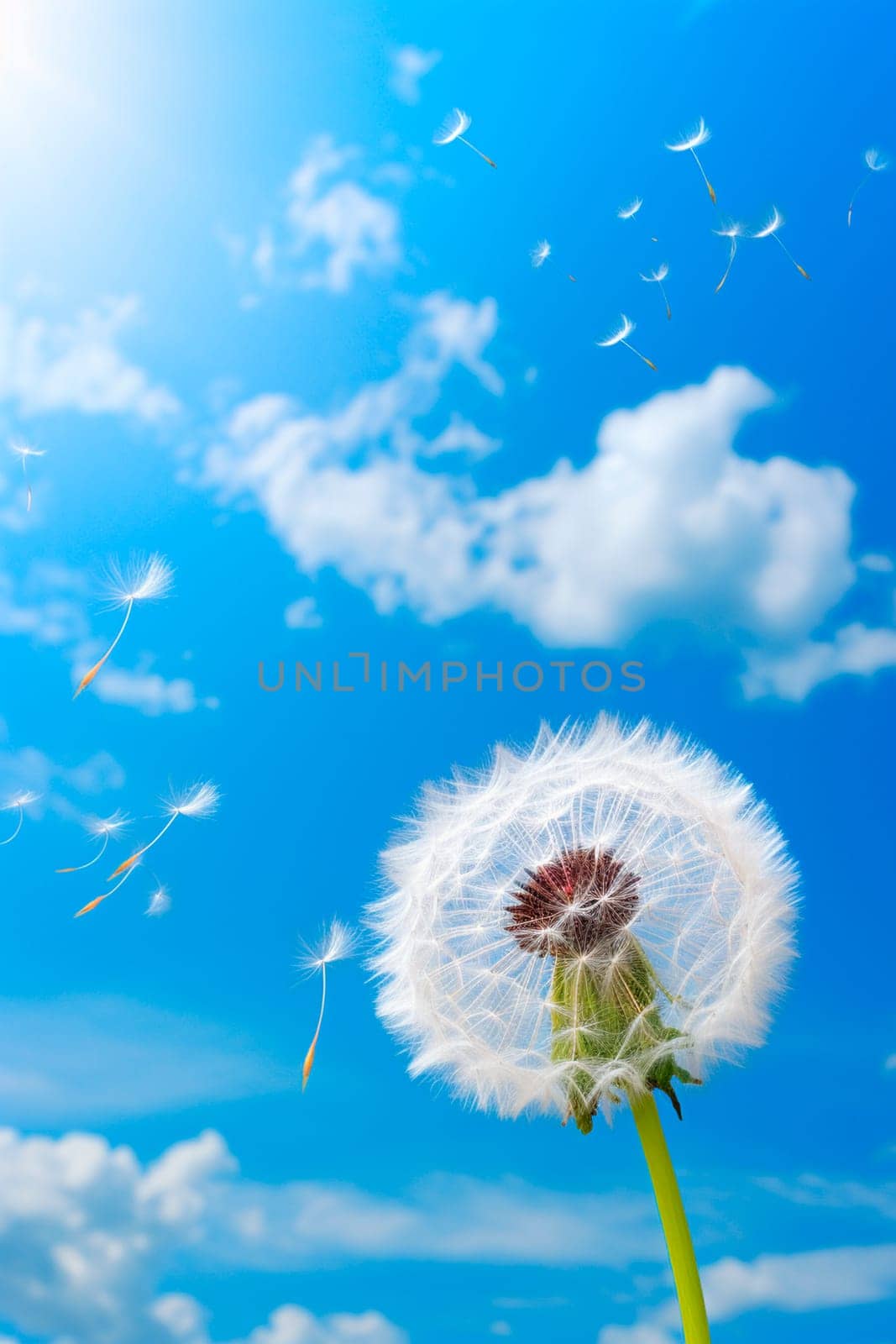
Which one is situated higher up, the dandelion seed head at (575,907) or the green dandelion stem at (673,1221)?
the dandelion seed head at (575,907)

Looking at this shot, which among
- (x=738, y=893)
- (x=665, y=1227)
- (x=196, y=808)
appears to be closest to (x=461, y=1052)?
(x=665, y=1227)

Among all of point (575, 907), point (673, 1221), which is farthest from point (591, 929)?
point (673, 1221)

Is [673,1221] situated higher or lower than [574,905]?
lower

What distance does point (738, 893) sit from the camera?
575 cm

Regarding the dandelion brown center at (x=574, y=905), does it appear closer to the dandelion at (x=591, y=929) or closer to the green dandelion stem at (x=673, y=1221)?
the dandelion at (x=591, y=929)

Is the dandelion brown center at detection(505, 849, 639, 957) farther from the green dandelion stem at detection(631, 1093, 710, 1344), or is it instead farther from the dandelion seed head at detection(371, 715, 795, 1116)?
the green dandelion stem at detection(631, 1093, 710, 1344)

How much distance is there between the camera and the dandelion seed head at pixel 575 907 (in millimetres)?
5473

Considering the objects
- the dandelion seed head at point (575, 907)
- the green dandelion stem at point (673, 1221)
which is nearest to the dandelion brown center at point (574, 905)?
the dandelion seed head at point (575, 907)

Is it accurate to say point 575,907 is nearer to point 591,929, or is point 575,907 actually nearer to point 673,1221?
point 591,929

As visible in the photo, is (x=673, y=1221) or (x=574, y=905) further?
(x=574, y=905)

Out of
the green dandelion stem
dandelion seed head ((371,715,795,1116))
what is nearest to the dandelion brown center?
dandelion seed head ((371,715,795,1116))

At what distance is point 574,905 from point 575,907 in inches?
0.8

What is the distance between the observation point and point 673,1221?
17.0 ft

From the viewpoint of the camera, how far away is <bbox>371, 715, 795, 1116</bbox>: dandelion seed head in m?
5.47
